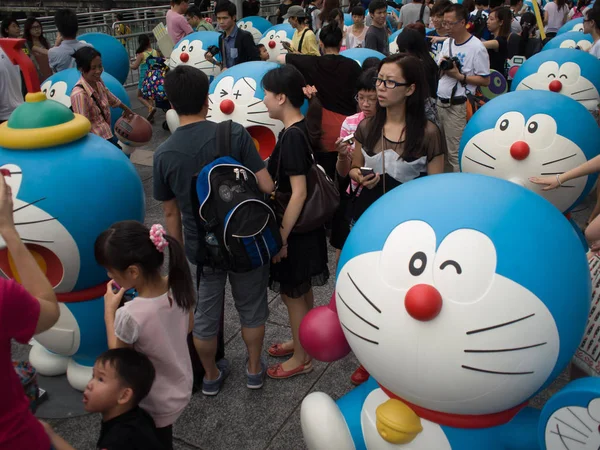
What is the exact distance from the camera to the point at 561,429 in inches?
80.9

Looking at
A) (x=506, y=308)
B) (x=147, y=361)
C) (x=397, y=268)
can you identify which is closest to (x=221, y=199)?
(x=147, y=361)

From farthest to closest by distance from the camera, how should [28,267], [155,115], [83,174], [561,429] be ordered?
[155,115] < [83,174] < [561,429] < [28,267]

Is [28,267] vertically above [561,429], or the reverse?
[28,267]

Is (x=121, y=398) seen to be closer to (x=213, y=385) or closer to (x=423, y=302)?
(x=423, y=302)

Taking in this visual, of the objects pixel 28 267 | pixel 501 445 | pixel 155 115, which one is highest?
pixel 28 267

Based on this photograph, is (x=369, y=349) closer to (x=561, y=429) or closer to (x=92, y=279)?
(x=561, y=429)

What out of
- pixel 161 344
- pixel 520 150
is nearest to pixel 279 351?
pixel 161 344

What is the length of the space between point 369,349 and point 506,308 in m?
0.53

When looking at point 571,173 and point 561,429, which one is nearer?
point 561,429

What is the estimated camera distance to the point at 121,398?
221 cm

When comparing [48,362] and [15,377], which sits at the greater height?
[15,377]

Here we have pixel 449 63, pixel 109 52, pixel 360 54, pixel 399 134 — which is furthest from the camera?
pixel 109 52

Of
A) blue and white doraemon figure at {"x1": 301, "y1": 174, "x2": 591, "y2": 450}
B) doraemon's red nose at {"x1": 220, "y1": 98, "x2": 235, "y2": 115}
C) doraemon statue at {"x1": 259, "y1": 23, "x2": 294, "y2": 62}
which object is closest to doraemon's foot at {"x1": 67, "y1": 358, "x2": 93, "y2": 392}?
blue and white doraemon figure at {"x1": 301, "y1": 174, "x2": 591, "y2": 450}

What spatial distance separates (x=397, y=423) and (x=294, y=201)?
1.23 metres
